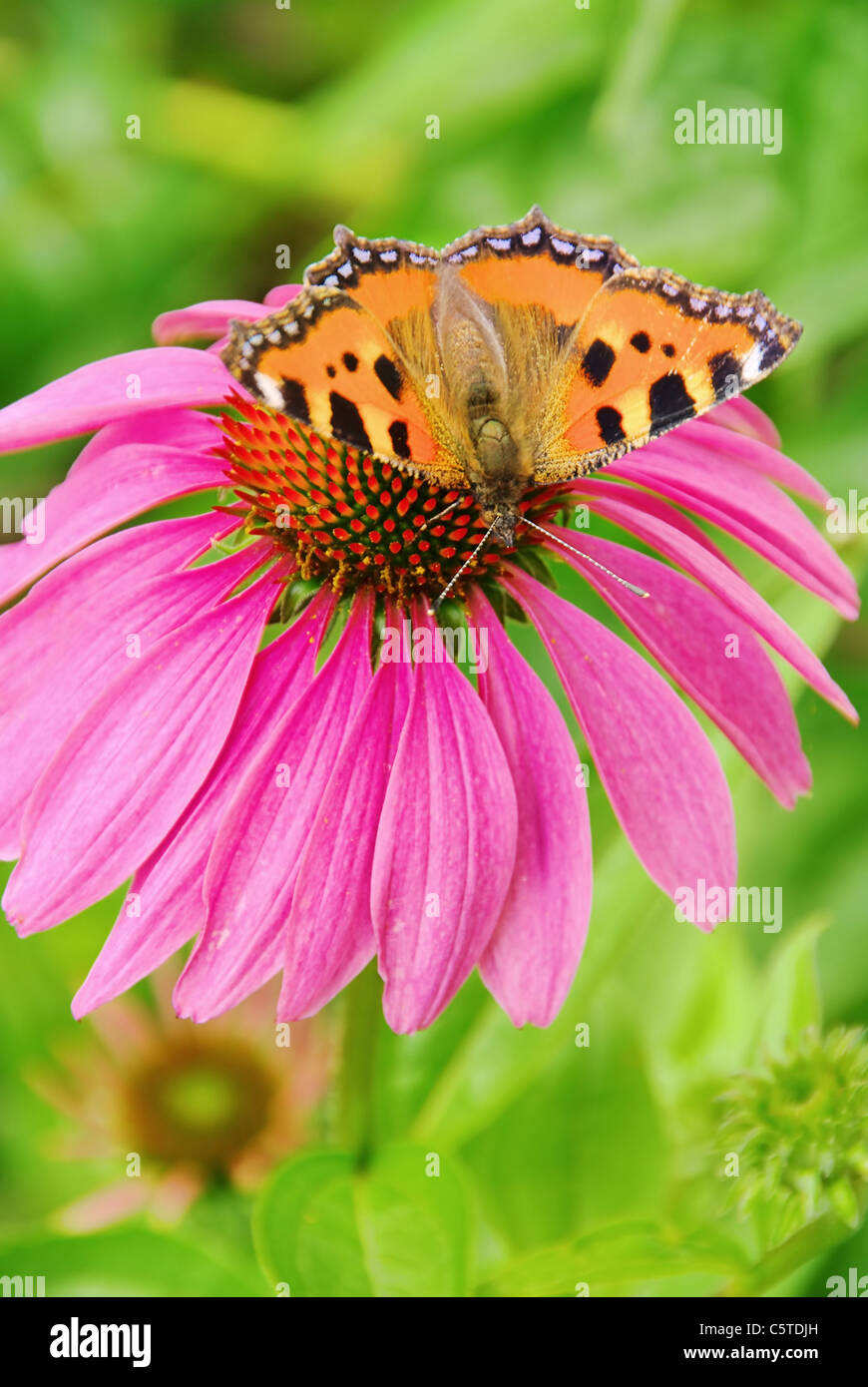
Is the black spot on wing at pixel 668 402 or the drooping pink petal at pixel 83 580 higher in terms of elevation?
the black spot on wing at pixel 668 402

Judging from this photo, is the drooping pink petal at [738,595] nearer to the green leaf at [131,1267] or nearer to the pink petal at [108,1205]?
the green leaf at [131,1267]

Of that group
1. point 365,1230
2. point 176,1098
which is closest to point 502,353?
point 365,1230

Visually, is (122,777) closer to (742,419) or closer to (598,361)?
(598,361)

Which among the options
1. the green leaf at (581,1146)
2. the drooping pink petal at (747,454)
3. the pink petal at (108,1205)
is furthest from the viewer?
the pink petal at (108,1205)

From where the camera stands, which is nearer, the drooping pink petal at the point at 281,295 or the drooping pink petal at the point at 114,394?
the drooping pink petal at the point at 114,394

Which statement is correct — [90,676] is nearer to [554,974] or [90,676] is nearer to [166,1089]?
[554,974]

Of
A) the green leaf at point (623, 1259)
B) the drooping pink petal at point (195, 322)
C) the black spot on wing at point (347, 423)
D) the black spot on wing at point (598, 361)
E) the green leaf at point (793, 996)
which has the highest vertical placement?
the drooping pink petal at point (195, 322)

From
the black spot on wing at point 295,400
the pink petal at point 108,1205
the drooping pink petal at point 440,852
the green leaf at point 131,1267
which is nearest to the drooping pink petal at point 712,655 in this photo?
the drooping pink petal at point 440,852
